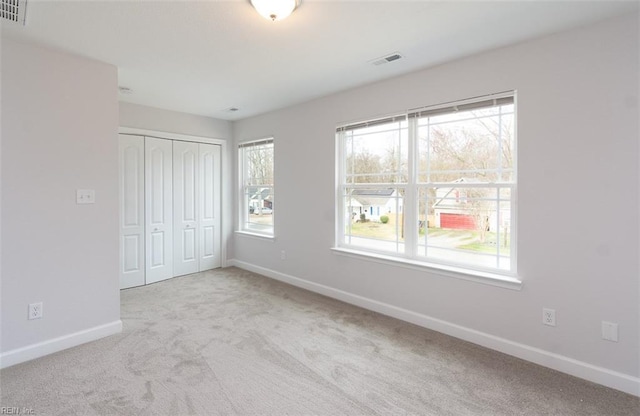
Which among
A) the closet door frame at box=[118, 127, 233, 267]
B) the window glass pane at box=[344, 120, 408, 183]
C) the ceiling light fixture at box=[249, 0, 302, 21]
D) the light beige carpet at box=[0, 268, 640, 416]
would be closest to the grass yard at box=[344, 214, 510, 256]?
the window glass pane at box=[344, 120, 408, 183]

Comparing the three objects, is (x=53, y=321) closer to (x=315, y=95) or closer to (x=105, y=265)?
(x=105, y=265)

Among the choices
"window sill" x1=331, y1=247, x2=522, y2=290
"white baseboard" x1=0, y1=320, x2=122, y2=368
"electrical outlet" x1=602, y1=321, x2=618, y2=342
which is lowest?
"white baseboard" x1=0, y1=320, x2=122, y2=368

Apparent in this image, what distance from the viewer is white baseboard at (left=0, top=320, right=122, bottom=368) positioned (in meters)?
2.42

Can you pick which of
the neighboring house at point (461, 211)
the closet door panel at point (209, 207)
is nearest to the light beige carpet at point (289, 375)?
the neighboring house at point (461, 211)

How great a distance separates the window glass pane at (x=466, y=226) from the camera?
271 centimetres

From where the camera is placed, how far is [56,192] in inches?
104

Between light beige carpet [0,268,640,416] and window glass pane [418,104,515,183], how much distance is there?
1.51 m

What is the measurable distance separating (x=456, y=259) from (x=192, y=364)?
2.44 m

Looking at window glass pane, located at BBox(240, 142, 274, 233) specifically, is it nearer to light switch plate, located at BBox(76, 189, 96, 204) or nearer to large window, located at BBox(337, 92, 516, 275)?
large window, located at BBox(337, 92, 516, 275)

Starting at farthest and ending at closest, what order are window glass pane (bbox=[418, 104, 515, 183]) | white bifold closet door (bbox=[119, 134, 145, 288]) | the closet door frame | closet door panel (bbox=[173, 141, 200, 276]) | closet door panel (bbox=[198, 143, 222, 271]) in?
the closet door frame → closet door panel (bbox=[198, 143, 222, 271]) → closet door panel (bbox=[173, 141, 200, 276]) → white bifold closet door (bbox=[119, 134, 145, 288]) → window glass pane (bbox=[418, 104, 515, 183])

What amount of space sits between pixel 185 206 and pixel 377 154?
309cm

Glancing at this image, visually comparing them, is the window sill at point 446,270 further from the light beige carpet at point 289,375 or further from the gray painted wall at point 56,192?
the gray painted wall at point 56,192

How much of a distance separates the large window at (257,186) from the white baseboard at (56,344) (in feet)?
8.16

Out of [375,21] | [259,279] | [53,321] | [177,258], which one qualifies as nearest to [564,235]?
[375,21]
